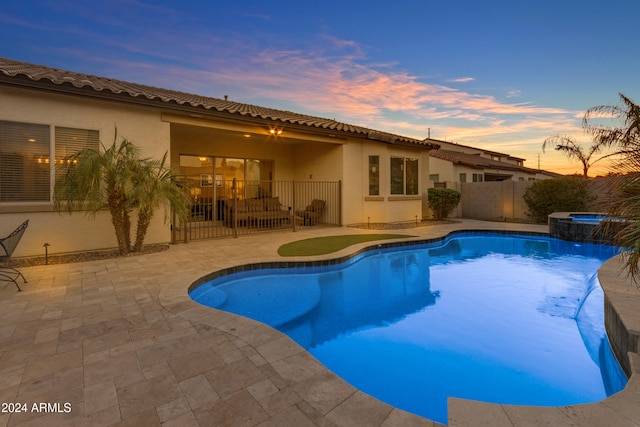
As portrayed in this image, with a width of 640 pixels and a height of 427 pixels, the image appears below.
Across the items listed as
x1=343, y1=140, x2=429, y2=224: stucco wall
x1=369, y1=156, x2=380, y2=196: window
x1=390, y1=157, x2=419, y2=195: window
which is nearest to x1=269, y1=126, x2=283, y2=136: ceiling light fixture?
x1=343, y1=140, x2=429, y2=224: stucco wall

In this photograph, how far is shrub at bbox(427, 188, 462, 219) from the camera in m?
15.0

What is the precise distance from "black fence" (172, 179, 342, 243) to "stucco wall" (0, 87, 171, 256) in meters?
3.44

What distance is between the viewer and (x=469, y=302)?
5.55 meters

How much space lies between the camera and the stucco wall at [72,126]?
257 inches

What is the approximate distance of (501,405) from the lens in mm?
2115

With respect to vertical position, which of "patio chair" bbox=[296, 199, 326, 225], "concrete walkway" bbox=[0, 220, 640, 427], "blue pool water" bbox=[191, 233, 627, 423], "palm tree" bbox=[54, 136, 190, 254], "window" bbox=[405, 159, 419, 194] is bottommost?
"blue pool water" bbox=[191, 233, 627, 423]

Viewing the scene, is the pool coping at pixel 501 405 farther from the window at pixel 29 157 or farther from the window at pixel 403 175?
the window at pixel 403 175

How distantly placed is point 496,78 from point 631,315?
39.0 feet

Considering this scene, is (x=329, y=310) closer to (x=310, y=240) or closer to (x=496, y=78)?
(x=310, y=240)

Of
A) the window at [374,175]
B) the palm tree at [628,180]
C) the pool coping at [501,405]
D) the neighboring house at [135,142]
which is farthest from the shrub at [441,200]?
the palm tree at [628,180]

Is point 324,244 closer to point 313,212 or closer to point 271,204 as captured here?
point 313,212

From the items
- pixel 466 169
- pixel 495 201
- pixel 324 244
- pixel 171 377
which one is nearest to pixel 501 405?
pixel 171 377

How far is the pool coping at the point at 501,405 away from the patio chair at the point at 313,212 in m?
7.74

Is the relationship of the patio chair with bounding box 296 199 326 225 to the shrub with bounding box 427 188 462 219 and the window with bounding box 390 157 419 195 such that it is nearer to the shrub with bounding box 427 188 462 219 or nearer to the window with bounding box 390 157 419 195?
the window with bounding box 390 157 419 195
